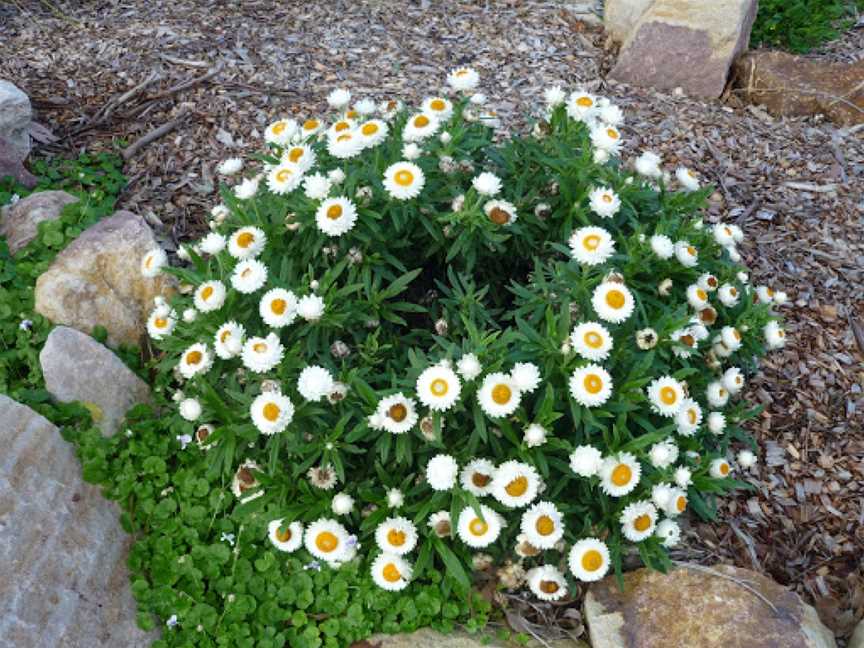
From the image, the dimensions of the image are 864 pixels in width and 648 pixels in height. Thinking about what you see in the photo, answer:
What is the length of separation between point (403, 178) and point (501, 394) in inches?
33.2

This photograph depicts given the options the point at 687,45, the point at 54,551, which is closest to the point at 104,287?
the point at 54,551

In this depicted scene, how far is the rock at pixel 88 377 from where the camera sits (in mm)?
3264

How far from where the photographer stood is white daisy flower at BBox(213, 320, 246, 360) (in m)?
2.67

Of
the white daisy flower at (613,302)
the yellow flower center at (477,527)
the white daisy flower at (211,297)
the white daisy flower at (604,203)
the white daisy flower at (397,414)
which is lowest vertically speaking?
the yellow flower center at (477,527)

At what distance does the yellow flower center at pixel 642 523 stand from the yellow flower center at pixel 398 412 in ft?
2.70

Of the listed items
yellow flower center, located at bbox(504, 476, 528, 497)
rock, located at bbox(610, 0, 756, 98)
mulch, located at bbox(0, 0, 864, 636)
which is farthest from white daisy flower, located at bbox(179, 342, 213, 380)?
rock, located at bbox(610, 0, 756, 98)

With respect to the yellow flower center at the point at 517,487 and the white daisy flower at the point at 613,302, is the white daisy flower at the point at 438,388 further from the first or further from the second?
the white daisy flower at the point at 613,302

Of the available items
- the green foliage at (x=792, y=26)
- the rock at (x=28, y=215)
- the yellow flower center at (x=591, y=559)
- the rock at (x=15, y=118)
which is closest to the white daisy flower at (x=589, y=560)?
the yellow flower center at (x=591, y=559)

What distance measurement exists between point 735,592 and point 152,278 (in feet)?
8.47

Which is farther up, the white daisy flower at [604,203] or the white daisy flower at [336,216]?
the white daisy flower at [336,216]

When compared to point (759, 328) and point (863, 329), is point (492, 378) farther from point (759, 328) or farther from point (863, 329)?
point (863, 329)

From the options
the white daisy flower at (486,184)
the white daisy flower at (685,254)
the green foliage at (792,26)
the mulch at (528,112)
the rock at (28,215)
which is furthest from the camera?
the green foliage at (792,26)

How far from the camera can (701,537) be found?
314cm

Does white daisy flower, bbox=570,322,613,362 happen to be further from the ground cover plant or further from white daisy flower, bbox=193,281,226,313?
white daisy flower, bbox=193,281,226,313
